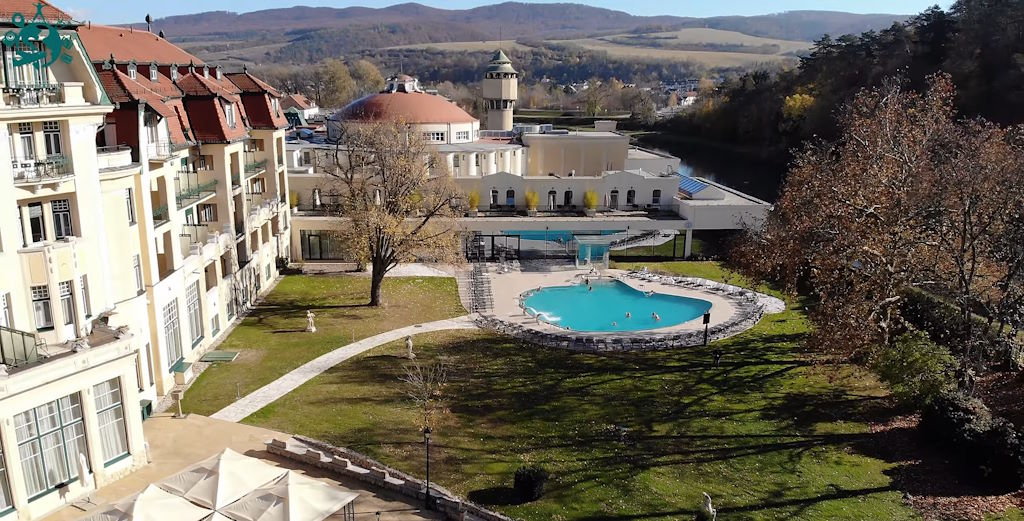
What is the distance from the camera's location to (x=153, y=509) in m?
15.3

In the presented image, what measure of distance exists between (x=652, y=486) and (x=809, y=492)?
14.7 ft

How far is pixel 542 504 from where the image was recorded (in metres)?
19.3

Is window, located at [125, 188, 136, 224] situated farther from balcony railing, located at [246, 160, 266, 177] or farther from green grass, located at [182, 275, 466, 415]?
balcony railing, located at [246, 160, 266, 177]

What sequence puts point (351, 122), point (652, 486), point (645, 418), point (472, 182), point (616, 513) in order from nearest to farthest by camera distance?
1. point (616, 513)
2. point (652, 486)
3. point (645, 418)
4. point (472, 182)
5. point (351, 122)

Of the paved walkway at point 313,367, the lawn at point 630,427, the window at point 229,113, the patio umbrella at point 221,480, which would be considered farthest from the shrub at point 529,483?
the window at point 229,113

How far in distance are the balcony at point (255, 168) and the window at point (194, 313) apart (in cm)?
991

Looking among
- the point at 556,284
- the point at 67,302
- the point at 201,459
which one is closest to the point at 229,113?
the point at 67,302

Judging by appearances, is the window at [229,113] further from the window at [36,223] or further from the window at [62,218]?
the window at [36,223]

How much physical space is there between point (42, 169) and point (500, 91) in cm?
6725

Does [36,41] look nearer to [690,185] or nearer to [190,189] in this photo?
[190,189]

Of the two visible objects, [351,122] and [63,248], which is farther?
[351,122]

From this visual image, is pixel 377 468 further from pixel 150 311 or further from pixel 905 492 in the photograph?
pixel 905 492

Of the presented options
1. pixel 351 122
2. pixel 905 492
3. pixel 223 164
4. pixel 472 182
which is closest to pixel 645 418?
pixel 905 492

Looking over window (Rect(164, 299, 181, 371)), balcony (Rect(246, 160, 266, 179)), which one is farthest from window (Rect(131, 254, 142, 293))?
balcony (Rect(246, 160, 266, 179))
